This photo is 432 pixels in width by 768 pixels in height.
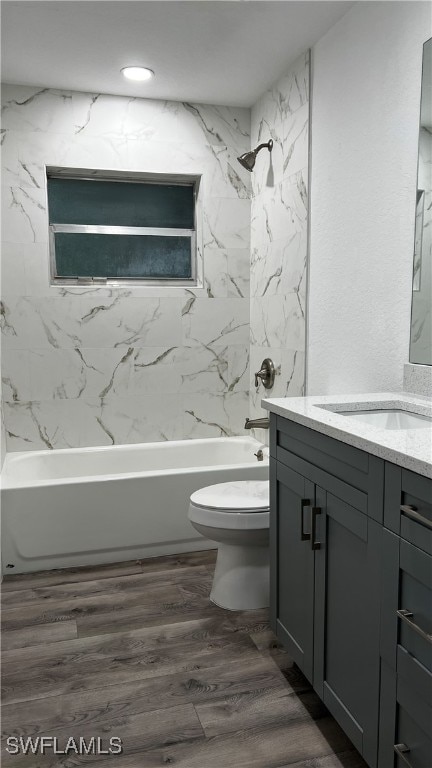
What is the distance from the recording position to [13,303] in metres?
3.33

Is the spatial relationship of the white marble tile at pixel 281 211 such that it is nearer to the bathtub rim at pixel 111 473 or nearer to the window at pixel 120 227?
the window at pixel 120 227

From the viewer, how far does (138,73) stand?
302 cm

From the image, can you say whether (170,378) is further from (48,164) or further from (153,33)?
(153,33)

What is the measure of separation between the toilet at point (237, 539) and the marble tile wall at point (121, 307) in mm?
1168

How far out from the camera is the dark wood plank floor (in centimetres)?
161

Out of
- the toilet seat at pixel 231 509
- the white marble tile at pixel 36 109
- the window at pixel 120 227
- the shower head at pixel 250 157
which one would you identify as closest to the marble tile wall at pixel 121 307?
the white marble tile at pixel 36 109

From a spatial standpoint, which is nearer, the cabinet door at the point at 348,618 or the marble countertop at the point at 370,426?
the marble countertop at the point at 370,426

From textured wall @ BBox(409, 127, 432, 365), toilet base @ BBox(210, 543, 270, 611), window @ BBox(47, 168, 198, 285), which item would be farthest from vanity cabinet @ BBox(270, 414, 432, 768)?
window @ BBox(47, 168, 198, 285)

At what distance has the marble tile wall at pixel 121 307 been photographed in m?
3.29

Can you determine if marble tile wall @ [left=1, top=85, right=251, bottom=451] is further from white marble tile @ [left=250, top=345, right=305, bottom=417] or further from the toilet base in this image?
the toilet base

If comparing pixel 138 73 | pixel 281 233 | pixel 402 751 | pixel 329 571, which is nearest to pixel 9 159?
pixel 138 73

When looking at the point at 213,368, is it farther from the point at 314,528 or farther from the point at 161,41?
the point at 314,528

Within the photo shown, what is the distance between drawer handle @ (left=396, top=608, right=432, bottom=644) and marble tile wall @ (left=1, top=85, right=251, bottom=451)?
2.03 metres

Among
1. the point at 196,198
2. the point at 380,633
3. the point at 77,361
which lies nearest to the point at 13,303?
the point at 77,361
